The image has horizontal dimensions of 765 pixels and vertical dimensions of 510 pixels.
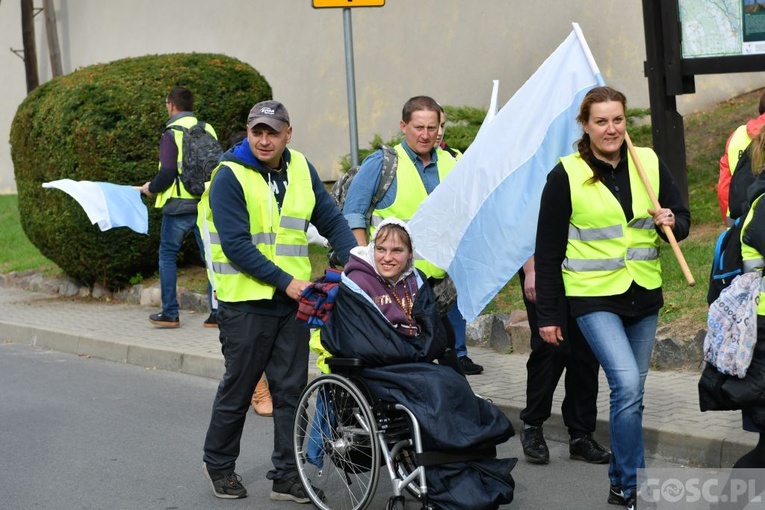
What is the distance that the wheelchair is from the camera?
5367 mm

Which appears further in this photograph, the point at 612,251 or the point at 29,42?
the point at 29,42

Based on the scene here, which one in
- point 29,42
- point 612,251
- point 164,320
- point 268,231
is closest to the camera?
point 612,251

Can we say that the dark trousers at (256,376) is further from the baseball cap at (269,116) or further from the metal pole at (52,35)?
the metal pole at (52,35)

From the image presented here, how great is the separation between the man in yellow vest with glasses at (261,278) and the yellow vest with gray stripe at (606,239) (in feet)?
4.21

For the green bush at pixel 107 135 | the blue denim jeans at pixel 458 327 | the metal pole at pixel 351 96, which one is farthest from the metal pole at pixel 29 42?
the blue denim jeans at pixel 458 327

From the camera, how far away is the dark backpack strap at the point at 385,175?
7051 millimetres

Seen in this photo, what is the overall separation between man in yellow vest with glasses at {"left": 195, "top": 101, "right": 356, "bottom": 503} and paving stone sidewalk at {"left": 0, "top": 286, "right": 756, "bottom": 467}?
1.66 metres

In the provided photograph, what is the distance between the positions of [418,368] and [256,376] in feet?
3.48

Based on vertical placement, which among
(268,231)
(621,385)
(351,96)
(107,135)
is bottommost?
(621,385)

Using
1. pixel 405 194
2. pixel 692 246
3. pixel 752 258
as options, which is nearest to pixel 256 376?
pixel 405 194

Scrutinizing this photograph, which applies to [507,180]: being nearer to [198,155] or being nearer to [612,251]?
[612,251]

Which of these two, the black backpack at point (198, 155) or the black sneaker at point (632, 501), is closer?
the black sneaker at point (632, 501)

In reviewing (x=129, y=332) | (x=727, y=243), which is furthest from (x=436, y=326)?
(x=129, y=332)

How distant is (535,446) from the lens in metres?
6.72
